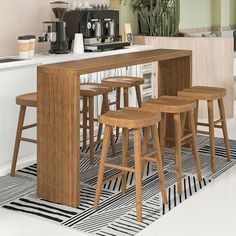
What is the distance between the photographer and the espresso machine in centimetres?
501

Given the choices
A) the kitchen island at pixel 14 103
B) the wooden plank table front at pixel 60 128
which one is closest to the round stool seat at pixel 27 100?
the kitchen island at pixel 14 103

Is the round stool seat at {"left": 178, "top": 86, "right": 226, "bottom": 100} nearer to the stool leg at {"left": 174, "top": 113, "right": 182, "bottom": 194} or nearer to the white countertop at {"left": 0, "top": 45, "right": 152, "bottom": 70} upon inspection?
the stool leg at {"left": 174, "top": 113, "right": 182, "bottom": 194}

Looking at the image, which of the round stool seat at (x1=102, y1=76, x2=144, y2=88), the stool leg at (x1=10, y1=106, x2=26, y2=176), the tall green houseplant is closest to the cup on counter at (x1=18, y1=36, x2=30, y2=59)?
the stool leg at (x1=10, y1=106, x2=26, y2=176)

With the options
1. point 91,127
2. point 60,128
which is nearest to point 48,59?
point 91,127

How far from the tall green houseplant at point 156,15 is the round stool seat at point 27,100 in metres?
2.75

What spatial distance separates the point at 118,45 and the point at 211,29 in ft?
12.6

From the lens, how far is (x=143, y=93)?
6078 millimetres

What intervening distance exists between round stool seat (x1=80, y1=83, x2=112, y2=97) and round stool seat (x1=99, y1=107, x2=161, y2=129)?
89 centimetres

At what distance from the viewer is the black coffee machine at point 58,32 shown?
A: 4816 millimetres

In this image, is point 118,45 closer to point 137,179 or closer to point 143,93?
point 143,93

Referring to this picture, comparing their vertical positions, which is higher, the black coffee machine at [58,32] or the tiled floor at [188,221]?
the black coffee machine at [58,32]

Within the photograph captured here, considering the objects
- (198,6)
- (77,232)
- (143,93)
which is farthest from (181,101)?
(198,6)

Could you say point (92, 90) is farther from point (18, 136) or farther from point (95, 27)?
point (95, 27)

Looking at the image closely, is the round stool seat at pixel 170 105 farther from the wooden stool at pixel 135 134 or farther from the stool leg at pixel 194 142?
the wooden stool at pixel 135 134
